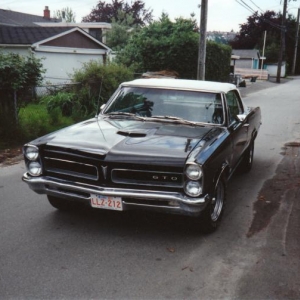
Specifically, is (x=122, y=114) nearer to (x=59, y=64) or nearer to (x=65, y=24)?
(x=59, y=64)

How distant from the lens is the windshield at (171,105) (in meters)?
5.11

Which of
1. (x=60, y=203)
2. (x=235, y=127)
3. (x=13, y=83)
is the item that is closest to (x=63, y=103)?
(x=13, y=83)

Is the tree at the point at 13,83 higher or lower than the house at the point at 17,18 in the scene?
lower

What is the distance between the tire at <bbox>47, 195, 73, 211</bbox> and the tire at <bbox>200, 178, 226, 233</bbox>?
1.72m

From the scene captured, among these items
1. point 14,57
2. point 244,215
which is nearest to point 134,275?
point 244,215

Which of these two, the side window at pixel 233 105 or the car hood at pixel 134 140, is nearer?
the car hood at pixel 134 140

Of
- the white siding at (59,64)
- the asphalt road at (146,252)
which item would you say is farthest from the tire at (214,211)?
the white siding at (59,64)

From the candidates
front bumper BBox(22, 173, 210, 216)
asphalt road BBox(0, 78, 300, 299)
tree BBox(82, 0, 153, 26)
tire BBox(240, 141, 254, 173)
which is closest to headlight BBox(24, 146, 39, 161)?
front bumper BBox(22, 173, 210, 216)

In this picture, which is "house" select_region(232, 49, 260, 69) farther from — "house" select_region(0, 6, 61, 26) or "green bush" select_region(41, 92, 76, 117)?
"green bush" select_region(41, 92, 76, 117)

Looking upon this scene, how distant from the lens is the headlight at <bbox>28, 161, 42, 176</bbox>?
4.30 m

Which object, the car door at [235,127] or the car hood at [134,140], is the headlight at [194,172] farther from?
the car door at [235,127]

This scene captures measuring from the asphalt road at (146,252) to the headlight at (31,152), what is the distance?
84 centimetres

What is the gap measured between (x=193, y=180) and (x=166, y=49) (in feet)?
58.3

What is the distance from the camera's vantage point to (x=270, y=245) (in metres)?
4.16
